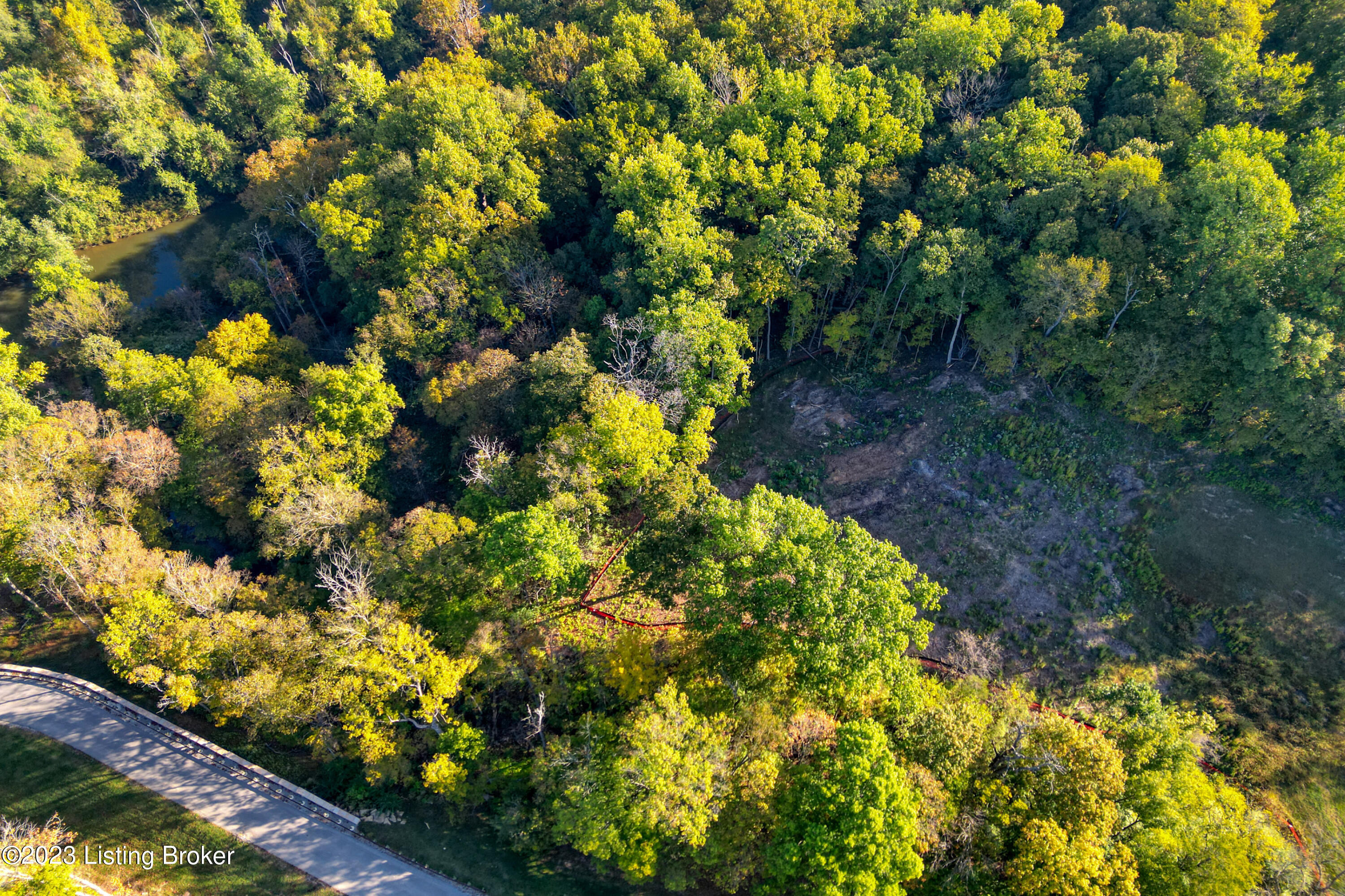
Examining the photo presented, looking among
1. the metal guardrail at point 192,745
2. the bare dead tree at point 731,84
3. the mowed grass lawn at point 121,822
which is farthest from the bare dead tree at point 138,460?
the bare dead tree at point 731,84

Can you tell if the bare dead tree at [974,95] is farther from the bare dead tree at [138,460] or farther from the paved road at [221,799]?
the bare dead tree at [138,460]

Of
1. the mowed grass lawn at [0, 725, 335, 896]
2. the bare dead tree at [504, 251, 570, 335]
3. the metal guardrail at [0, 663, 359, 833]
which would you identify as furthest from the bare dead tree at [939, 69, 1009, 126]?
the mowed grass lawn at [0, 725, 335, 896]

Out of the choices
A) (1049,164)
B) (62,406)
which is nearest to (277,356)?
(62,406)

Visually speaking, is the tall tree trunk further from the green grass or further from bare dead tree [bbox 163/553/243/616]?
bare dead tree [bbox 163/553/243/616]

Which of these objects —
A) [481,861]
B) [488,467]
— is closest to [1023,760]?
[481,861]

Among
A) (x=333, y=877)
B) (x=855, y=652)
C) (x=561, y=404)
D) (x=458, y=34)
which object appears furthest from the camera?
(x=458, y=34)

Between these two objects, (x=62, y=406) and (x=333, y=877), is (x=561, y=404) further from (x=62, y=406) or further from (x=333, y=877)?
(x=62, y=406)
